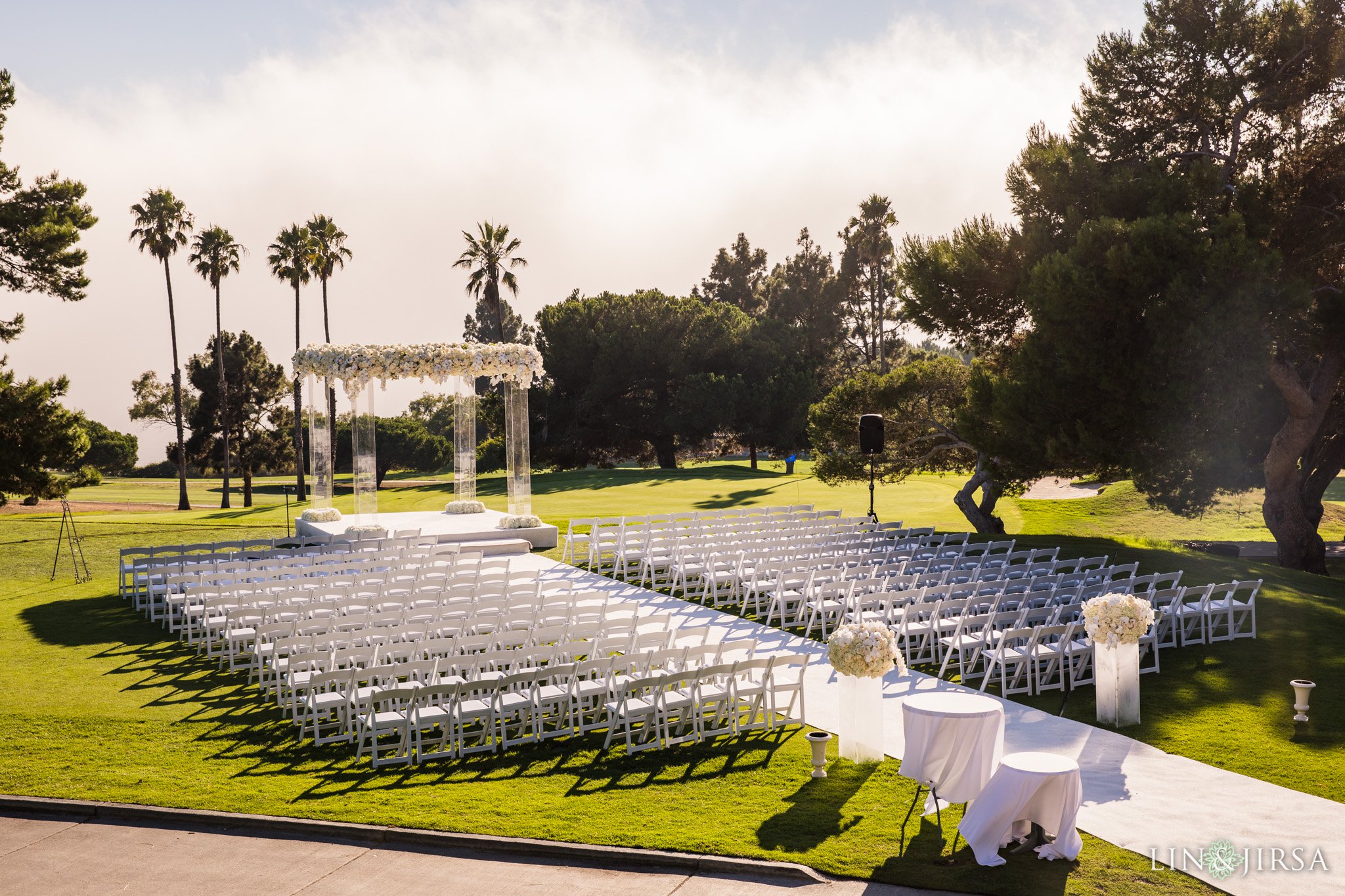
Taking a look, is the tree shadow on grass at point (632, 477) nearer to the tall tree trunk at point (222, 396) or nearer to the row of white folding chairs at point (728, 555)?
the tall tree trunk at point (222, 396)

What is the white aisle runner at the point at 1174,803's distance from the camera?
5789 millimetres

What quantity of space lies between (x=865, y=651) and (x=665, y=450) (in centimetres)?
4730

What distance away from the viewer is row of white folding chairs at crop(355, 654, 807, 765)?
7.99m

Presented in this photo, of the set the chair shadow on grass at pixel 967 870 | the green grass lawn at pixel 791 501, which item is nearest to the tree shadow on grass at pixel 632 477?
the green grass lawn at pixel 791 501

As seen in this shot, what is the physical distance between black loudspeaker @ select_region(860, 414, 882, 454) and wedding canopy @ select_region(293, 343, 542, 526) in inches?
276

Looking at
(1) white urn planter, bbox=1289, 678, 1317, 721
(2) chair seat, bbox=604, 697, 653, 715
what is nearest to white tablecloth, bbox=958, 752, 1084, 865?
(2) chair seat, bbox=604, 697, 653, 715

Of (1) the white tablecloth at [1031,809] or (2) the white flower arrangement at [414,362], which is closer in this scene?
(1) the white tablecloth at [1031,809]

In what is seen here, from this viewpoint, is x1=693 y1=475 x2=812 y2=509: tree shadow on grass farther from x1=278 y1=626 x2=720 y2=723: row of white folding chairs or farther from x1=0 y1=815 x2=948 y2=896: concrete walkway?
x1=0 y1=815 x2=948 y2=896: concrete walkway

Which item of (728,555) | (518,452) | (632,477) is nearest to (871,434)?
(728,555)

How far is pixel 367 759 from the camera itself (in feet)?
26.4

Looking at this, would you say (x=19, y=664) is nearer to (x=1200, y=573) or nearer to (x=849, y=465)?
(x=1200, y=573)

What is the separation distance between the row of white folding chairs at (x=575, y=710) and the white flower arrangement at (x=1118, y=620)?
2538 mm

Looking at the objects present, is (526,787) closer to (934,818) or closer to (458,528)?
(934,818)

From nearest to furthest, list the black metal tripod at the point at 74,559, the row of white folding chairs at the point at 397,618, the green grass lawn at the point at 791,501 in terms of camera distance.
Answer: the row of white folding chairs at the point at 397,618, the black metal tripod at the point at 74,559, the green grass lawn at the point at 791,501
